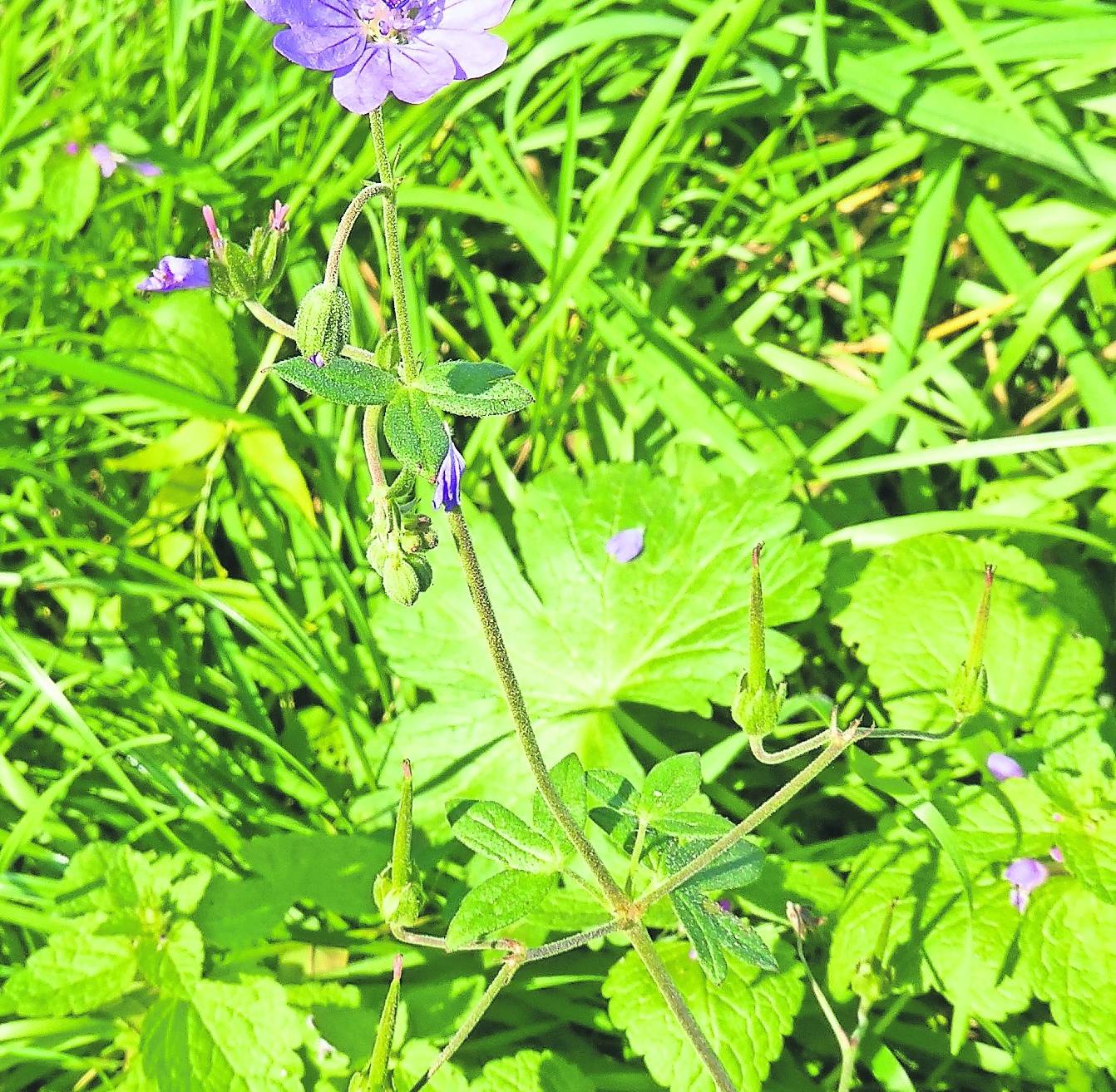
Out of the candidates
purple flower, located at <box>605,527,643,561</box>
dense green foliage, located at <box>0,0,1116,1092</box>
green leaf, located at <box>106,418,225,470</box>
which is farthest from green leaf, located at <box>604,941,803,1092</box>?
green leaf, located at <box>106,418,225,470</box>

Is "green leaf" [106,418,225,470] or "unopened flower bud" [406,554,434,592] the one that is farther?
"green leaf" [106,418,225,470]

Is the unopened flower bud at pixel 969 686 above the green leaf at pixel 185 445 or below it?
above

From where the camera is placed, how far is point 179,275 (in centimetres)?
162

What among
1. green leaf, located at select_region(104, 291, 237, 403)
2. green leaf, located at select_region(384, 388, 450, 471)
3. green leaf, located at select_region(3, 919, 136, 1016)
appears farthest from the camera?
green leaf, located at select_region(104, 291, 237, 403)

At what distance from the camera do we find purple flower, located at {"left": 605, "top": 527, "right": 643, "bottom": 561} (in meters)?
2.71

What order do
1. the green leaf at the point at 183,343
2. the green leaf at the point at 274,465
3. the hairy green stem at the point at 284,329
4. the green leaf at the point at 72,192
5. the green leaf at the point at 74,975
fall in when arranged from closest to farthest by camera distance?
the hairy green stem at the point at 284,329
the green leaf at the point at 74,975
the green leaf at the point at 274,465
the green leaf at the point at 183,343
the green leaf at the point at 72,192

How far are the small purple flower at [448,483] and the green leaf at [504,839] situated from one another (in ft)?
1.80

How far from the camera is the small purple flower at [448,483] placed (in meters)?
1.47

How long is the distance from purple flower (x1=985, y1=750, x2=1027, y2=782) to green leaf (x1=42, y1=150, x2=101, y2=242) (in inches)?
110

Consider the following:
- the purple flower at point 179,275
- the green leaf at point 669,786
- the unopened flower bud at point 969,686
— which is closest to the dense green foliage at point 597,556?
the green leaf at point 669,786

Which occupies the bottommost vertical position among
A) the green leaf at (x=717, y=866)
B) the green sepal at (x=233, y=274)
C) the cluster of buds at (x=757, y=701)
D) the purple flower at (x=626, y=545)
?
the green leaf at (x=717, y=866)

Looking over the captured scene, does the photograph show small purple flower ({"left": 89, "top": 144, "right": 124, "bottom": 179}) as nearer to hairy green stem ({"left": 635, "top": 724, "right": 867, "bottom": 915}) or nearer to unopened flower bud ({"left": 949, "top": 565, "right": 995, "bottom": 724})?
hairy green stem ({"left": 635, "top": 724, "right": 867, "bottom": 915})

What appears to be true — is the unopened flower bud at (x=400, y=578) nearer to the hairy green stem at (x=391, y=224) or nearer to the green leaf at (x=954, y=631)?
the hairy green stem at (x=391, y=224)

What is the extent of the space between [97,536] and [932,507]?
87.4 inches
